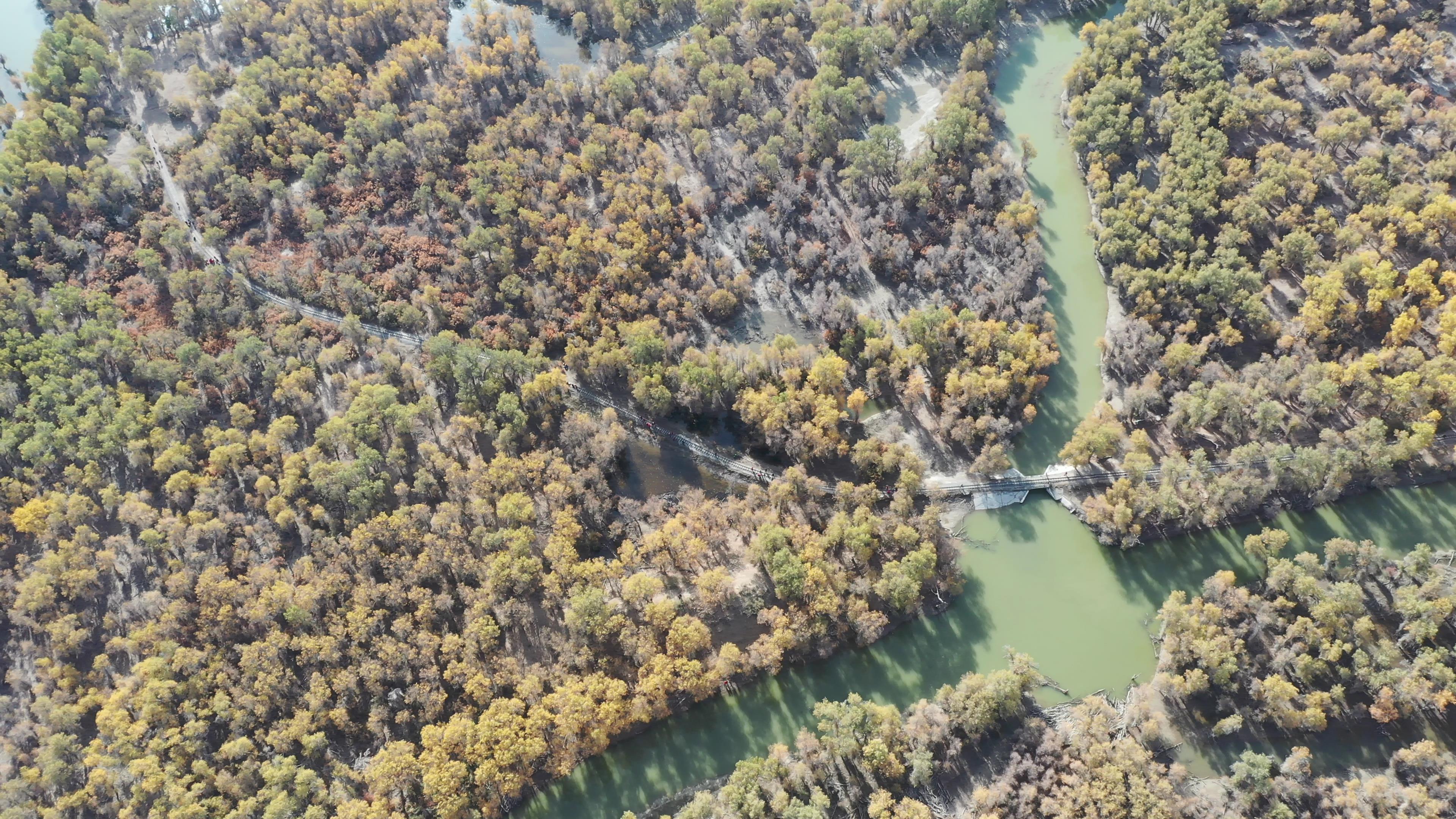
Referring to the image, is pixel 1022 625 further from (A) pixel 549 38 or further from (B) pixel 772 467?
(A) pixel 549 38

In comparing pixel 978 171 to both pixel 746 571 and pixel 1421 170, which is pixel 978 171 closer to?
pixel 1421 170

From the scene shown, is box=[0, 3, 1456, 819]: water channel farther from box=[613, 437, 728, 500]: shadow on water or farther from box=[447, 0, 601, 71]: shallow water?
box=[447, 0, 601, 71]: shallow water

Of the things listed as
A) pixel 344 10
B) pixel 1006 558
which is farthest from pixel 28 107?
pixel 1006 558

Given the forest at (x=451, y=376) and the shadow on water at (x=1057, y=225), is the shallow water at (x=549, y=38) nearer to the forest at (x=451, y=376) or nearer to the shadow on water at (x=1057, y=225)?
the forest at (x=451, y=376)

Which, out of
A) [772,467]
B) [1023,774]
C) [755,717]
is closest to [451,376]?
[772,467]

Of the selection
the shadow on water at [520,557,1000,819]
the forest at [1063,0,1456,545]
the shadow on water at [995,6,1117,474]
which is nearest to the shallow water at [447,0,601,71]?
the shadow on water at [995,6,1117,474]

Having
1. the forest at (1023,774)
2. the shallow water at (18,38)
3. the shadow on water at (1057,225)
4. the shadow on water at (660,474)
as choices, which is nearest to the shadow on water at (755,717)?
the forest at (1023,774)
